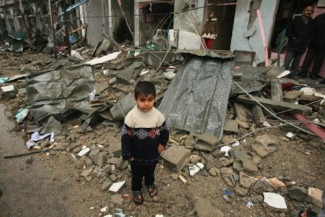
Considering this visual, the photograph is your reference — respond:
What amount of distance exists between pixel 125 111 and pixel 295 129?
287 centimetres

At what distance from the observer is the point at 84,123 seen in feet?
13.1

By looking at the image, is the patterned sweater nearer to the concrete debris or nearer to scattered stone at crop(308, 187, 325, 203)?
the concrete debris

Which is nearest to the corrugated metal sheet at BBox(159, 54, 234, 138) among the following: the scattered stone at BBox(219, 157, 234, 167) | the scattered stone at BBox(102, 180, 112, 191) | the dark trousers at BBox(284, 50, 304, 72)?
the scattered stone at BBox(219, 157, 234, 167)

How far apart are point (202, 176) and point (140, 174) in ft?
2.97

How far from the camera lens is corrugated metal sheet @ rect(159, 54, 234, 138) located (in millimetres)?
3672

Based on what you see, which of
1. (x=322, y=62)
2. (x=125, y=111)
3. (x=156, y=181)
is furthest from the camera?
(x=322, y=62)

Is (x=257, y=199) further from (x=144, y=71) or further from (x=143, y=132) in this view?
(x=144, y=71)

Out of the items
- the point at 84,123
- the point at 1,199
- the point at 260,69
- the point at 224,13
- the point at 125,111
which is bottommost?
the point at 1,199

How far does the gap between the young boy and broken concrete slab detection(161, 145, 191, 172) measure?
558 millimetres

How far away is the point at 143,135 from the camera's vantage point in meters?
2.18

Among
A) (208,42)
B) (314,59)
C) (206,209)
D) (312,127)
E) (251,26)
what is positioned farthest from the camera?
(208,42)

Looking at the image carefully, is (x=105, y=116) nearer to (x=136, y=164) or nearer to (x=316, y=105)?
(x=136, y=164)

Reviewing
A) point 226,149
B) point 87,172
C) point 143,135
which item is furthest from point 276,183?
point 87,172

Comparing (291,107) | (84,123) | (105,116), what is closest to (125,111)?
(105,116)
